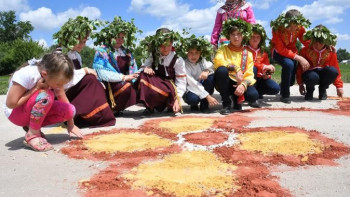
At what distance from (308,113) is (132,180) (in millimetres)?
3538

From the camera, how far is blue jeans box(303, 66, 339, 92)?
631cm

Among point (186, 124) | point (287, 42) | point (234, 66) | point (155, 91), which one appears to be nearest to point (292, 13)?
point (287, 42)

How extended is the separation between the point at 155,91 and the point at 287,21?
2.69 meters

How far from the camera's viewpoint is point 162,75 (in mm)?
5535

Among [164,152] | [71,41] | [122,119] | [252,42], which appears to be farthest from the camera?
[252,42]

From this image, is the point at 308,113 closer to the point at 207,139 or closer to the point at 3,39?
the point at 207,139

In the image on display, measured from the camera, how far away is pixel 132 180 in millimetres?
2672

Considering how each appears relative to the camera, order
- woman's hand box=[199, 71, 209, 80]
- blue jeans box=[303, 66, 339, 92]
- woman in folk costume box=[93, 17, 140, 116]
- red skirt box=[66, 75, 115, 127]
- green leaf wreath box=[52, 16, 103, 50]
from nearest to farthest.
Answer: red skirt box=[66, 75, 115, 127] → green leaf wreath box=[52, 16, 103, 50] → woman in folk costume box=[93, 17, 140, 116] → woman's hand box=[199, 71, 209, 80] → blue jeans box=[303, 66, 339, 92]

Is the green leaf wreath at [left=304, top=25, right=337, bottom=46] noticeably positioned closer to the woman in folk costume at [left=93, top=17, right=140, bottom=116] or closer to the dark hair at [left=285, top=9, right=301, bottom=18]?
the dark hair at [left=285, top=9, right=301, bottom=18]

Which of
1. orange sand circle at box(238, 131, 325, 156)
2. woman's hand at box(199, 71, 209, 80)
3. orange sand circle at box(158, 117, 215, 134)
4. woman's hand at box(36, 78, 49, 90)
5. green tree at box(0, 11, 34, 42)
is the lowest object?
orange sand circle at box(238, 131, 325, 156)

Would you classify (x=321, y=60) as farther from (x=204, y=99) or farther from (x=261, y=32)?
(x=204, y=99)

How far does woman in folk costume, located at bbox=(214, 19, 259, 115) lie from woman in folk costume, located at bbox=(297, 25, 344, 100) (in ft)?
4.17

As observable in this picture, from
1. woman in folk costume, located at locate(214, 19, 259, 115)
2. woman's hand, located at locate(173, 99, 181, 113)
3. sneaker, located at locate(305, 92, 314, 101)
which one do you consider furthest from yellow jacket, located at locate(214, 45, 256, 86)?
sneaker, located at locate(305, 92, 314, 101)

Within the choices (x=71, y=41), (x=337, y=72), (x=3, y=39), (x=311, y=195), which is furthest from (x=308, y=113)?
(x=3, y=39)
